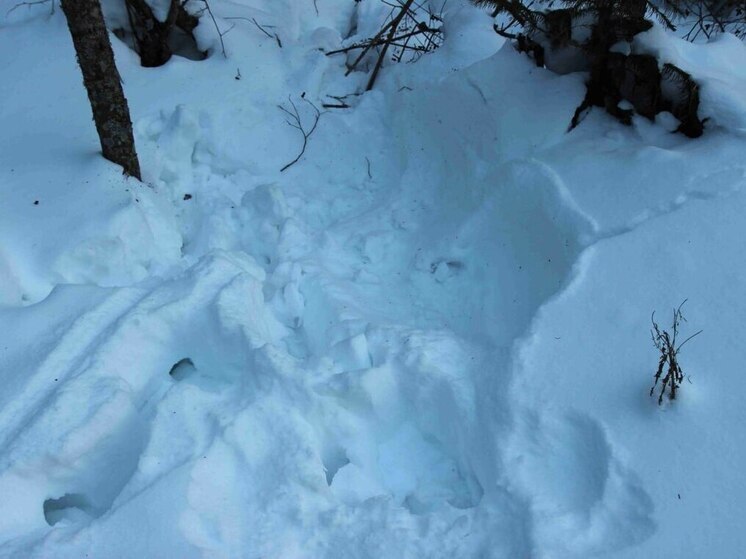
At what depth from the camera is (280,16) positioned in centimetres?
579

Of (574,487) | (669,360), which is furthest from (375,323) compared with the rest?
(669,360)

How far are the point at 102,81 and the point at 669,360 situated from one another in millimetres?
3135

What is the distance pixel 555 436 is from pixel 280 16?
15.5 feet

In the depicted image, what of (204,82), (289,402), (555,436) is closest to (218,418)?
(289,402)

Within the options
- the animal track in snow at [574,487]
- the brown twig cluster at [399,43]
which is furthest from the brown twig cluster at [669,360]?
the brown twig cluster at [399,43]

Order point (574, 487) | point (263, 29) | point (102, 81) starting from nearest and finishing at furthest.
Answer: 1. point (574, 487)
2. point (102, 81)
3. point (263, 29)

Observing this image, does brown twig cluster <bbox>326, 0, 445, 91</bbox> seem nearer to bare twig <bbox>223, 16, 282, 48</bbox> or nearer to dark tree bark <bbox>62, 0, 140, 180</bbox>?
bare twig <bbox>223, 16, 282, 48</bbox>

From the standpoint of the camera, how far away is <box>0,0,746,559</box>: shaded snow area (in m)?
2.30

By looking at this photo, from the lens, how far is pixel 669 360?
2.34 meters

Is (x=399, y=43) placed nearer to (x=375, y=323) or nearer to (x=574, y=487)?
(x=375, y=323)

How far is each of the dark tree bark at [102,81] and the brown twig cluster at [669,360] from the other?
2989 millimetres

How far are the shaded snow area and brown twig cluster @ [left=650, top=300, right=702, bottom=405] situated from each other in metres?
0.05

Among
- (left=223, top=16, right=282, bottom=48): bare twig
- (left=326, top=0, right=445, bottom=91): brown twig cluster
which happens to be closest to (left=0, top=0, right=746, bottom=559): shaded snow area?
(left=326, top=0, right=445, bottom=91): brown twig cluster

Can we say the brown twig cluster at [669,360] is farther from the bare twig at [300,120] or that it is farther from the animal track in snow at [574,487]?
the bare twig at [300,120]
